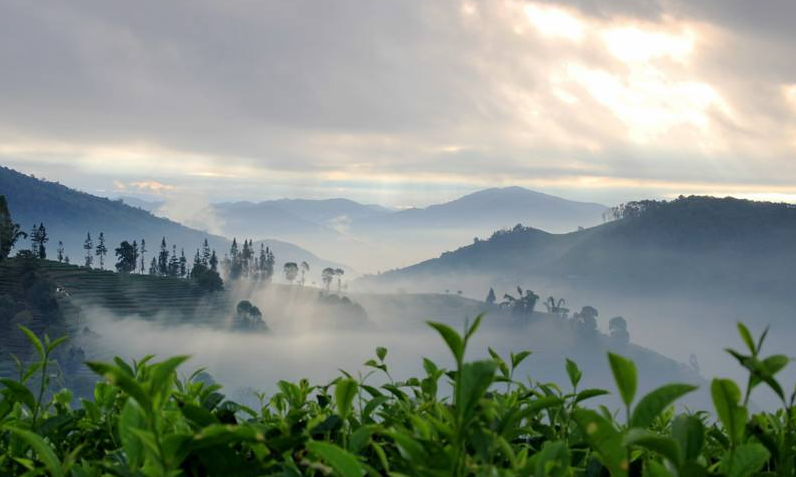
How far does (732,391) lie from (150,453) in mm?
1390

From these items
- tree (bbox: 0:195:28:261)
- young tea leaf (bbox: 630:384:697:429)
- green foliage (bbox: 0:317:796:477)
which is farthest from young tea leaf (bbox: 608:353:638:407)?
tree (bbox: 0:195:28:261)

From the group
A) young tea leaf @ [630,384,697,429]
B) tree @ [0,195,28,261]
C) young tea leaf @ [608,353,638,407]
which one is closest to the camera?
young tea leaf @ [608,353,638,407]

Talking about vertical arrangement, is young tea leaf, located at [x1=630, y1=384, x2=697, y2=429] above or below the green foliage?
above

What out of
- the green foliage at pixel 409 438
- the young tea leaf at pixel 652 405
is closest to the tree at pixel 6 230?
the green foliage at pixel 409 438

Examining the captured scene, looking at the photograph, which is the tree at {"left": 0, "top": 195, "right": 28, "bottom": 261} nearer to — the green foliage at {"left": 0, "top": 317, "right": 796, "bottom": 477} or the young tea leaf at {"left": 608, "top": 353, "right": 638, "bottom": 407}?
the green foliage at {"left": 0, "top": 317, "right": 796, "bottom": 477}

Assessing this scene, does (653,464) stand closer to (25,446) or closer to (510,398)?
(510,398)

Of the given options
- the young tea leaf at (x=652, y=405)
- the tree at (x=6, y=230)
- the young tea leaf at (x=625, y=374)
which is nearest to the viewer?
the young tea leaf at (x=625, y=374)

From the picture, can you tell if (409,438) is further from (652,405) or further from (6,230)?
(6,230)

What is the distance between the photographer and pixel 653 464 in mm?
1459

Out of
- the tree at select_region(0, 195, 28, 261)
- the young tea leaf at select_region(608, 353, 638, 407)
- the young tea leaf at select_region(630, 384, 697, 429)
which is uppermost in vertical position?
the young tea leaf at select_region(608, 353, 638, 407)

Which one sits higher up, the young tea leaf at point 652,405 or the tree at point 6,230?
the young tea leaf at point 652,405

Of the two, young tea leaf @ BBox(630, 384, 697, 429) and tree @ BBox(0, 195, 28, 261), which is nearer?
young tea leaf @ BBox(630, 384, 697, 429)

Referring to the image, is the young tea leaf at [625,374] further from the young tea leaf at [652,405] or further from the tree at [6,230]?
the tree at [6,230]

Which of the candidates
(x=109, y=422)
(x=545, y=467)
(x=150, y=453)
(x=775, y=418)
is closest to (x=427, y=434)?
(x=545, y=467)
